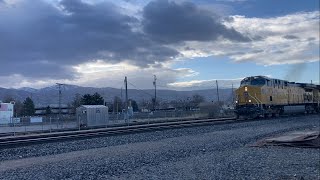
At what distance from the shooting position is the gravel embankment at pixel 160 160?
10.8 metres

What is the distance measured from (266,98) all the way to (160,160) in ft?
88.0

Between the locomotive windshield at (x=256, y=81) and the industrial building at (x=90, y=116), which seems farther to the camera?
the industrial building at (x=90, y=116)

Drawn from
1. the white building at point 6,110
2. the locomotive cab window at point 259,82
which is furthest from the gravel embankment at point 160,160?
the white building at point 6,110

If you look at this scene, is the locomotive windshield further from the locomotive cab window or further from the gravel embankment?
the gravel embankment

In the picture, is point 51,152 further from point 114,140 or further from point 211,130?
point 211,130

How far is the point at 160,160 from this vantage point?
13.4 metres

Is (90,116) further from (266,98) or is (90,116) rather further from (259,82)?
(266,98)

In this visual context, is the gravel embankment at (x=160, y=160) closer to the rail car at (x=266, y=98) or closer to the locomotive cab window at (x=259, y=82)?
the rail car at (x=266, y=98)

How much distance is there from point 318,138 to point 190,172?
849 cm

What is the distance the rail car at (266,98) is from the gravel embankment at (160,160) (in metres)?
18.2

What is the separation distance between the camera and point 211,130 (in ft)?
82.6

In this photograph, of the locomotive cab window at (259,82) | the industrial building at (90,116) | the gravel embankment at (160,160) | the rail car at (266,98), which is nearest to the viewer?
the gravel embankment at (160,160)

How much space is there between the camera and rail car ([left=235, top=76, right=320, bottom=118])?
3703 cm

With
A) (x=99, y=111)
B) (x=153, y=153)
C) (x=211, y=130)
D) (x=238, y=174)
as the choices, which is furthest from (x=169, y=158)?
(x=99, y=111)
